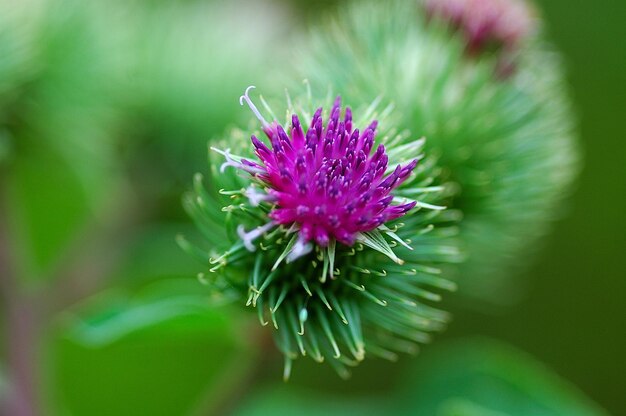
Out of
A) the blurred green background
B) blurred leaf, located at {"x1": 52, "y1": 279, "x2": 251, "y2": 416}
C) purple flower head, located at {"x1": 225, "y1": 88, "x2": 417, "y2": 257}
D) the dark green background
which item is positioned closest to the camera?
purple flower head, located at {"x1": 225, "y1": 88, "x2": 417, "y2": 257}

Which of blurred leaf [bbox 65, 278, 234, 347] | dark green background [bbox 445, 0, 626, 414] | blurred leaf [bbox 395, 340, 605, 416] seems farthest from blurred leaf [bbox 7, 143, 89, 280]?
dark green background [bbox 445, 0, 626, 414]

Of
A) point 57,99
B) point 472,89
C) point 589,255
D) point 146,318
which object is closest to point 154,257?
point 57,99

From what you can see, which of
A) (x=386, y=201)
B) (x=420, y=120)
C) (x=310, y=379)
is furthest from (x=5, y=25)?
(x=310, y=379)

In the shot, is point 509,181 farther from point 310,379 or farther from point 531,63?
point 310,379

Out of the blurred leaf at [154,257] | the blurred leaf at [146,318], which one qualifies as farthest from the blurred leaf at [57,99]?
the blurred leaf at [146,318]

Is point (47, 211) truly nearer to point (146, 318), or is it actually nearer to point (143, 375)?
point (143, 375)

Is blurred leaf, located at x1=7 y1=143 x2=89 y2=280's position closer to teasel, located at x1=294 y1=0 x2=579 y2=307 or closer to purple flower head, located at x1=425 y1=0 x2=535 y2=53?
teasel, located at x1=294 y1=0 x2=579 y2=307

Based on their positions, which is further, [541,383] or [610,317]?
[610,317]
